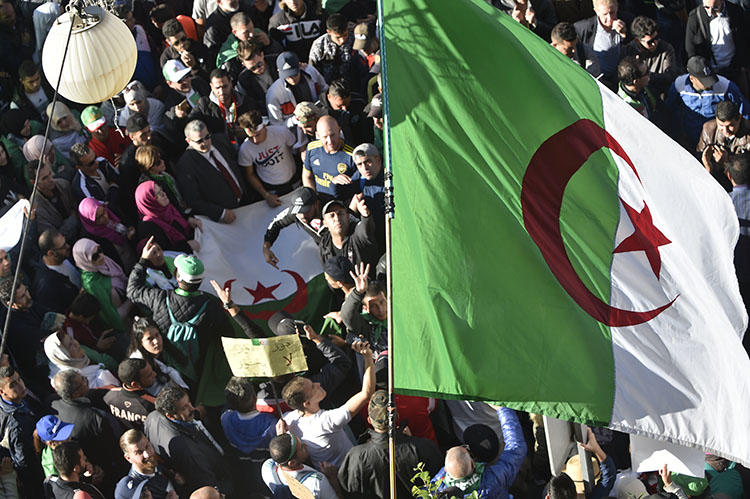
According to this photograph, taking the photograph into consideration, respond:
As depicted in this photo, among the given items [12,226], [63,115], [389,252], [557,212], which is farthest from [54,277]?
[557,212]

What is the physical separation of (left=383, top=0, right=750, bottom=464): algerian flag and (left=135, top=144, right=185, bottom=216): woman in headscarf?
3.95m

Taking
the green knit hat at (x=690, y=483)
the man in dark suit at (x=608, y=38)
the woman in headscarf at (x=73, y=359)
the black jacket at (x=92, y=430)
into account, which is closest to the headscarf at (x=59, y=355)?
the woman in headscarf at (x=73, y=359)

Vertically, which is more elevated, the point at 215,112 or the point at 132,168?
the point at 215,112

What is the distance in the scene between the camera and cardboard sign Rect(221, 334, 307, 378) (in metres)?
7.40

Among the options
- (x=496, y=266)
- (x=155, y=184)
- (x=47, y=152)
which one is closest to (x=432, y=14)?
(x=496, y=266)

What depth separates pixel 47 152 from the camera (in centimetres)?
990

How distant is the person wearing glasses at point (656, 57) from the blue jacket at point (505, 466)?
4.86 metres

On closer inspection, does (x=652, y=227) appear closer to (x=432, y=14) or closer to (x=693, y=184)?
(x=693, y=184)

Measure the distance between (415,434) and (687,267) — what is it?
2.14 metres

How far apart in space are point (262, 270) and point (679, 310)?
420 cm

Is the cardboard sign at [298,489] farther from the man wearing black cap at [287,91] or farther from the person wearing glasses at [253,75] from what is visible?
the person wearing glasses at [253,75]

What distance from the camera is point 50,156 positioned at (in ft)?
32.3

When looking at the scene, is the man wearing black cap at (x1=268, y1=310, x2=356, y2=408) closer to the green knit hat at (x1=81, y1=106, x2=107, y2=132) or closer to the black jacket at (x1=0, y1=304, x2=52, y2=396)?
the black jacket at (x1=0, y1=304, x2=52, y2=396)

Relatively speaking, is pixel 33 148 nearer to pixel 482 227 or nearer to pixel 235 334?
pixel 235 334
